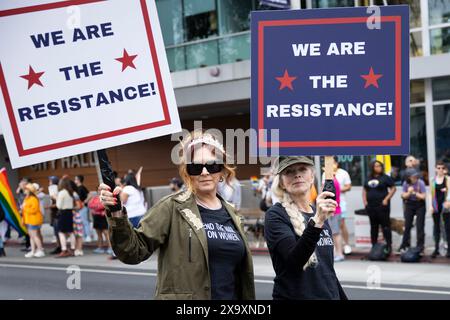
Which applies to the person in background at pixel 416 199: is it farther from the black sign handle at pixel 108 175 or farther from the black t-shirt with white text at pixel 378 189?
the black sign handle at pixel 108 175

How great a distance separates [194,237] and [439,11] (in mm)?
15617

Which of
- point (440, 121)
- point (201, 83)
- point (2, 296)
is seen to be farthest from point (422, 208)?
point (201, 83)

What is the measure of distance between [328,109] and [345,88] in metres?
0.15

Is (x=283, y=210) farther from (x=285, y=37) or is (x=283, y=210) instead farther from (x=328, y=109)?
(x=285, y=37)

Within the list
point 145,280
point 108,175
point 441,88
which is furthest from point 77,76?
point 441,88

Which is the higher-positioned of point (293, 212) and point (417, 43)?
point (293, 212)

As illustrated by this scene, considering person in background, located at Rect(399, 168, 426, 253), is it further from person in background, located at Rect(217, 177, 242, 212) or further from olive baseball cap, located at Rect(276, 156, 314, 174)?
olive baseball cap, located at Rect(276, 156, 314, 174)

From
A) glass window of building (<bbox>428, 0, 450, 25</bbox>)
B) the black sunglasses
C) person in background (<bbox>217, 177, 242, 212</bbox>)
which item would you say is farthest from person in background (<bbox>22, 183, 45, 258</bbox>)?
the black sunglasses

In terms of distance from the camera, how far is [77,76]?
139 inches

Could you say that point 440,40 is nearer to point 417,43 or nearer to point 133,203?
point 417,43

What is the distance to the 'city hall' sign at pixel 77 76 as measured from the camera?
352 cm

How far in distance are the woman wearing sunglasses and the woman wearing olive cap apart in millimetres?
173

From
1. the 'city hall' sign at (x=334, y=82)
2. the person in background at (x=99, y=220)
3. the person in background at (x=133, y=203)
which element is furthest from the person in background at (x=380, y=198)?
the 'city hall' sign at (x=334, y=82)

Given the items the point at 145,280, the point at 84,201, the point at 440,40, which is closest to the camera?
the point at 145,280
